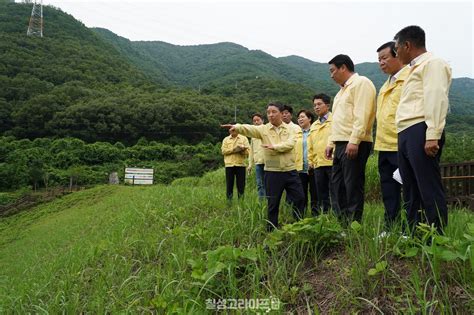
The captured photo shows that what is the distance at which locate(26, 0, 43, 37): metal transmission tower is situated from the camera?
5797 centimetres

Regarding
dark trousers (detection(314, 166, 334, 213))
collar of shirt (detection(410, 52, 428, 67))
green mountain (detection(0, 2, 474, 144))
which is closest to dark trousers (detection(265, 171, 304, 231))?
dark trousers (detection(314, 166, 334, 213))

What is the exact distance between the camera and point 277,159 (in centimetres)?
365

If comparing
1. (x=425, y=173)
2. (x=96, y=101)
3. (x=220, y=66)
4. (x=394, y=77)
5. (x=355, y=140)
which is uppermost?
(x=220, y=66)

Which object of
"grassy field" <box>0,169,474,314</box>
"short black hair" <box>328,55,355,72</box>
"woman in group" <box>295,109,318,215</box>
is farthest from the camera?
"woman in group" <box>295,109,318,215</box>

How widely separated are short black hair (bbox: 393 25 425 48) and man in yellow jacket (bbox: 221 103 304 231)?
1.40 metres

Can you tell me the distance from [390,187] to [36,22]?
70524mm

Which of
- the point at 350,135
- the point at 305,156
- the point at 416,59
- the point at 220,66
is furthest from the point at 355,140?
the point at 220,66

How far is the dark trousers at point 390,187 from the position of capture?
9.85ft

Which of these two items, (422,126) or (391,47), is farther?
(391,47)

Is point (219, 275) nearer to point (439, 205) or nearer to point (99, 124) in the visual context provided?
point (439, 205)

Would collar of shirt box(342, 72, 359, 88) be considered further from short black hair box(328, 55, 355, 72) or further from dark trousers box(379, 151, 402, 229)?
dark trousers box(379, 151, 402, 229)

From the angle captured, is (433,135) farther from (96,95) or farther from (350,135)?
(96,95)

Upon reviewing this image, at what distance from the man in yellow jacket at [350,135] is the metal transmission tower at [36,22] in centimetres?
6471

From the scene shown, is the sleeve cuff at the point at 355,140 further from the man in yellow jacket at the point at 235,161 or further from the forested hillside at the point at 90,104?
the forested hillside at the point at 90,104
